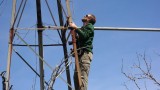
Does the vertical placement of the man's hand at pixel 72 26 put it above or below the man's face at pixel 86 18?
below

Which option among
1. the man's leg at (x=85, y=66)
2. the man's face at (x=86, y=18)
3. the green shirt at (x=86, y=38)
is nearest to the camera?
the man's leg at (x=85, y=66)

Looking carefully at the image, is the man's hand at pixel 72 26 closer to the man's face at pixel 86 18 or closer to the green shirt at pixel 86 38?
the green shirt at pixel 86 38

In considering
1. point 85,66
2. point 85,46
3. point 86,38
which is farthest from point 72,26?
point 85,66

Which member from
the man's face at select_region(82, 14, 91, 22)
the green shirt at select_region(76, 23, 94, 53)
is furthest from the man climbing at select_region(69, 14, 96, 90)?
the man's face at select_region(82, 14, 91, 22)

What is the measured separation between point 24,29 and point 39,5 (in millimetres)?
1402

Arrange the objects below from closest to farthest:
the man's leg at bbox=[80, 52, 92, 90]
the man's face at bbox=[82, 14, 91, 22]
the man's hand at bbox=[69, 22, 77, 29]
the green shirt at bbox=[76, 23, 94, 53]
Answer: the man's leg at bbox=[80, 52, 92, 90], the man's hand at bbox=[69, 22, 77, 29], the green shirt at bbox=[76, 23, 94, 53], the man's face at bbox=[82, 14, 91, 22]

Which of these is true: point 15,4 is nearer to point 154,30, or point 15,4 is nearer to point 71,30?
point 71,30

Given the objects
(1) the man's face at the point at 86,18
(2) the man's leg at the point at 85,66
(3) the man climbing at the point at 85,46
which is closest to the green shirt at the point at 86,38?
(3) the man climbing at the point at 85,46

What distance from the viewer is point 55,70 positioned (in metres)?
8.98

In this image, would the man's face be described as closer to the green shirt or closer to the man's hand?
the green shirt

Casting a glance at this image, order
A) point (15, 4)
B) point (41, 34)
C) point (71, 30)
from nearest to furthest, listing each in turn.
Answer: point (71, 30)
point (15, 4)
point (41, 34)

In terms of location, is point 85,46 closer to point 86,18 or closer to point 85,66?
point 85,66

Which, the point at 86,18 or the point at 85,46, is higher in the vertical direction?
the point at 86,18

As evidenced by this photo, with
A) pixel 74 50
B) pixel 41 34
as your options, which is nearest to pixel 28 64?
pixel 41 34
